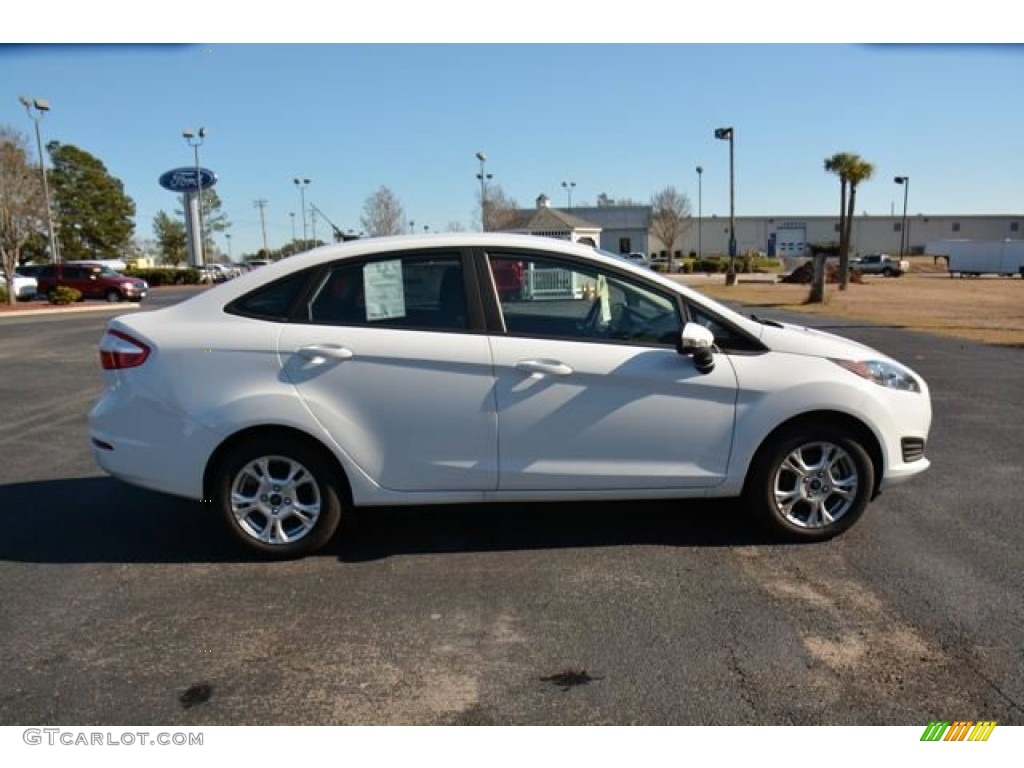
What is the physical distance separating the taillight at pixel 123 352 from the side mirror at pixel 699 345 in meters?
2.81

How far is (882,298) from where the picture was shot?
2881 cm

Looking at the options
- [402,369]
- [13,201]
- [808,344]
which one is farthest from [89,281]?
[808,344]

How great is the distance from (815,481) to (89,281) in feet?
118

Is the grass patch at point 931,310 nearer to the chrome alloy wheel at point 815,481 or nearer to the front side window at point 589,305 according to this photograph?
the chrome alloy wheel at point 815,481

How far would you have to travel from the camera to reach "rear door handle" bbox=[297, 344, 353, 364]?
3.92 m

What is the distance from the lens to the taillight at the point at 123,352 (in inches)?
157

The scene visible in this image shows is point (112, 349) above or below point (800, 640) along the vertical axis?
above

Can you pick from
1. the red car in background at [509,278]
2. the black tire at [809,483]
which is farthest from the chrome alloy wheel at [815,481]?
the red car in background at [509,278]


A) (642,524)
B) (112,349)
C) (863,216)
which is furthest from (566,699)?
(863,216)

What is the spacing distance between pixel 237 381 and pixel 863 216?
108450 millimetres

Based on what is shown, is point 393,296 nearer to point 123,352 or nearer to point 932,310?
point 123,352

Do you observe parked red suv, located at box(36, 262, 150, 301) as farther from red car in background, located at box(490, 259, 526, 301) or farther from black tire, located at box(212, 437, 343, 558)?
red car in background, located at box(490, 259, 526, 301)

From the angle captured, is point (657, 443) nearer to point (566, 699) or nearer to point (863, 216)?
point (566, 699)

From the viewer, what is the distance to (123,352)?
4.00 meters
